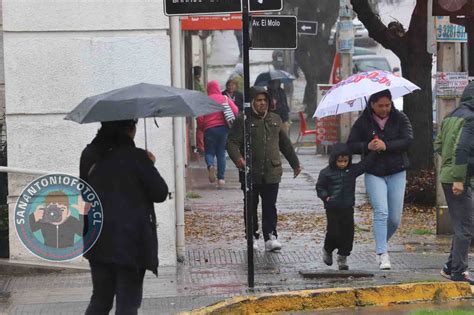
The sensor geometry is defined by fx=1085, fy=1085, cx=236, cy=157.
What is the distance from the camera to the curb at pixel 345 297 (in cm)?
885

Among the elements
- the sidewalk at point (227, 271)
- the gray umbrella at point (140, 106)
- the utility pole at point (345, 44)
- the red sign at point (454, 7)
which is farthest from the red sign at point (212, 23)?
the gray umbrella at point (140, 106)

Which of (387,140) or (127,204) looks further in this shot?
(387,140)

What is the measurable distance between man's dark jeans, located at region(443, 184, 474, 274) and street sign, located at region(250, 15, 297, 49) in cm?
194

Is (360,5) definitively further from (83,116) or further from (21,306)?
(83,116)

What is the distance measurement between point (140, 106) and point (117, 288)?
1211 millimetres

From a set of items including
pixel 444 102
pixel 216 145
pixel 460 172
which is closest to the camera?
pixel 460 172

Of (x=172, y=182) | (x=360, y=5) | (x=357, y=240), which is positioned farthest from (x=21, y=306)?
(x=360, y=5)

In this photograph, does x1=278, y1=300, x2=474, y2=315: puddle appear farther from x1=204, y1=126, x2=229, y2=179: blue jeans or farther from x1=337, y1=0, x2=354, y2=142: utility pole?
x1=337, y1=0, x2=354, y2=142: utility pole

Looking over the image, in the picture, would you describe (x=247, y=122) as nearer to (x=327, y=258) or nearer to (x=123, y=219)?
(x=327, y=258)

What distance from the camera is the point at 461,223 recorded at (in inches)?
386

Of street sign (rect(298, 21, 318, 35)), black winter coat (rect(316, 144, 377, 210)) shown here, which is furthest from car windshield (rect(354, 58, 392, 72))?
black winter coat (rect(316, 144, 377, 210))

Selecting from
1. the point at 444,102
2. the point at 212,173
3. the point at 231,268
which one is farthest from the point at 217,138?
the point at 231,268

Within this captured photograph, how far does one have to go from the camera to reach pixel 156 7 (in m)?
10.4

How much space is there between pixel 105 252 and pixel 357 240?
241 inches
